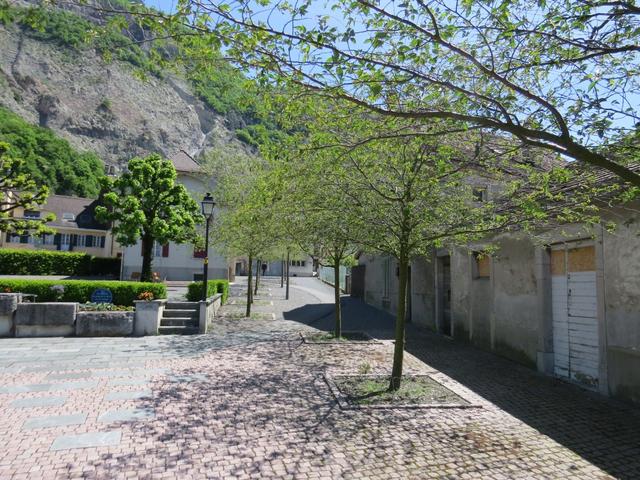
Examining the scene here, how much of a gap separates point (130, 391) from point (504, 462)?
5.41 m

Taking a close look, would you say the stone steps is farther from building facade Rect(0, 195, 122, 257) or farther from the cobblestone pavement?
building facade Rect(0, 195, 122, 257)

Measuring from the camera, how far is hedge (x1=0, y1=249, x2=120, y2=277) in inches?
1117

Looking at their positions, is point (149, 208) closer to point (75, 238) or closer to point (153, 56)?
point (153, 56)

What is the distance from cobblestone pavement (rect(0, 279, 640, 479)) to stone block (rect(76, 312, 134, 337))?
7.00 feet

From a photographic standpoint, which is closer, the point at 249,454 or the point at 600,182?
the point at 249,454

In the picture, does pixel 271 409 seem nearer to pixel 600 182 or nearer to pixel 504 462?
pixel 504 462

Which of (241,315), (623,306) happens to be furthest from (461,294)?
(241,315)

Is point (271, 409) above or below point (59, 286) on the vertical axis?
below

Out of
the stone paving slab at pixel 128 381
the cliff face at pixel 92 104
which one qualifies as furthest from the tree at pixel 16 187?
the cliff face at pixel 92 104

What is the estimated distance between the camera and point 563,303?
8.73 meters

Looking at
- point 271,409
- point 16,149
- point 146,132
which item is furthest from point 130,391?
point 146,132

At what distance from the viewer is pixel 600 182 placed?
277 inches

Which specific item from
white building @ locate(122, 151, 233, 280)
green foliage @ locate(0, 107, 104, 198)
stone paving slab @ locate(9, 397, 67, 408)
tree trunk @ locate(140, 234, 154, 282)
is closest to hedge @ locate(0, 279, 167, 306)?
stone paving slab @ locate(9, 397, 67, 408)

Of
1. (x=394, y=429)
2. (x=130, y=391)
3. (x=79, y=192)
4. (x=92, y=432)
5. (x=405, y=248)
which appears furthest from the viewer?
(x=79, y=192)
